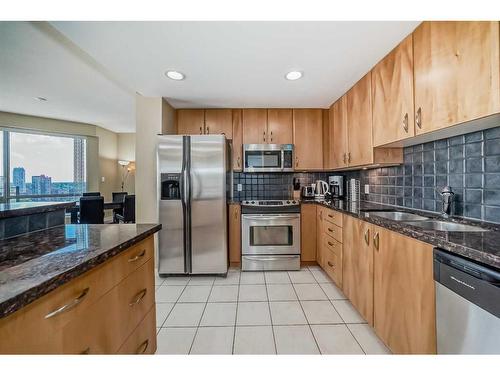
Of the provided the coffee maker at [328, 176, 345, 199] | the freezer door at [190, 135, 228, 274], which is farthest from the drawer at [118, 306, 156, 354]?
the coffee maker at [328, 176, 345, 199]

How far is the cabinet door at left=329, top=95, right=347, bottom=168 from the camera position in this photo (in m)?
2.68

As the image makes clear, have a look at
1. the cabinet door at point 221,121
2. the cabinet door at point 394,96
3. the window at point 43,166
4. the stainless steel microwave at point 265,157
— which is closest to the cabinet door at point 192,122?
the cabinet door at point 221,121

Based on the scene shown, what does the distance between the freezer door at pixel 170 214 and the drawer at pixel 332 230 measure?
1719 millimetres

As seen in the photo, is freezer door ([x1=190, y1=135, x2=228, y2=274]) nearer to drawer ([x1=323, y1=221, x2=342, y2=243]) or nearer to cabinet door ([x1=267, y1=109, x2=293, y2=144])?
cabinet door ([x1=267, y1=109, x2=293, y2=144])

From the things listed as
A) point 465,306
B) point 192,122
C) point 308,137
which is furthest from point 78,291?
point 308,137

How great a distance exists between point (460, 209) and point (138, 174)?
10.4 feet

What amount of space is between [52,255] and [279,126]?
114 inches

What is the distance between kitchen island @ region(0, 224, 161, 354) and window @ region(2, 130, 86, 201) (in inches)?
185

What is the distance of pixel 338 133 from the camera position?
2855 mm

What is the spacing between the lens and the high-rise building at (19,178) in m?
4.44

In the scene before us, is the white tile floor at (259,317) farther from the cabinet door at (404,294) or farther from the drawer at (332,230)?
the drawer at (332,230)

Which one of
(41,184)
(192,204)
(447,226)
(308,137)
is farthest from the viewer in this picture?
(41,184)

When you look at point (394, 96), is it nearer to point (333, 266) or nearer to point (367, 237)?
point (367, 237)
